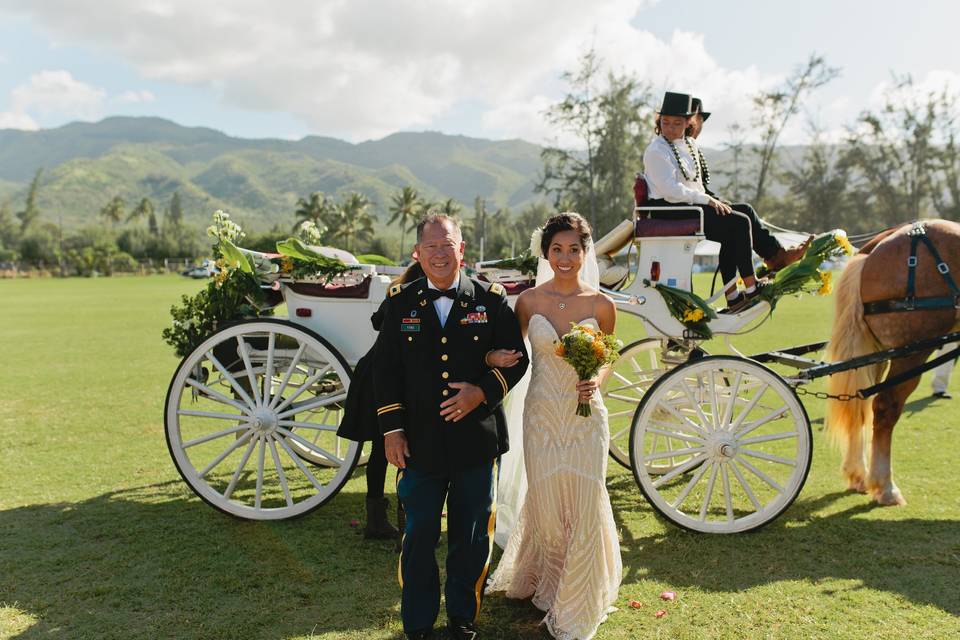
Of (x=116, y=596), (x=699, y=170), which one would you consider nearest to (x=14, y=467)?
(x=116, y=596)

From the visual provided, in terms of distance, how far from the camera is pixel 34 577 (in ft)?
12.8

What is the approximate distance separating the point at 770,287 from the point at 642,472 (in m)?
1.61

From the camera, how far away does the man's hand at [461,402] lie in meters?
3.06

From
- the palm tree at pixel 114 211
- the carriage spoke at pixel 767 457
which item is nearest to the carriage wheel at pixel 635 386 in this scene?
the carriage spoke at pixel 767 457

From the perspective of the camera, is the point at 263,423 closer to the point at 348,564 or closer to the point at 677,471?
the point at 348,564

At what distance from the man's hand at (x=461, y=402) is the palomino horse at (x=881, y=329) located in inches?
133

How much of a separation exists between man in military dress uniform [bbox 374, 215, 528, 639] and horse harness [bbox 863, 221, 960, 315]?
10.7 ft

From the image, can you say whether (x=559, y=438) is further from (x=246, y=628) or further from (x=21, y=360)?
(x=21, y=360)

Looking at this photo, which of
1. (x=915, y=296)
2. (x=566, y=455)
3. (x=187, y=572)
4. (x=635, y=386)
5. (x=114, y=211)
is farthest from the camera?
(x=114, y=211)

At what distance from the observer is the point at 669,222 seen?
4.70 meters

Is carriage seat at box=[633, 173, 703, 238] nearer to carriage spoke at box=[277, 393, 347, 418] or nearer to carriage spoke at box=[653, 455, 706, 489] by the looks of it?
carriage spoke at box=[653, 455, 706, 489]

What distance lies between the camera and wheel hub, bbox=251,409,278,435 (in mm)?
4449

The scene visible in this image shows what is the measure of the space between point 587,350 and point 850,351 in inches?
120

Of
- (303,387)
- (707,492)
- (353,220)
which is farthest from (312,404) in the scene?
(353,220)
